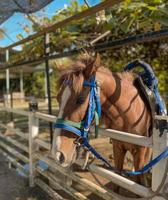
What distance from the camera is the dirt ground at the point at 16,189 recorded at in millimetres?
3020

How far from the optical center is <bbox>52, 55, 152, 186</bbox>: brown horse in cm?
169

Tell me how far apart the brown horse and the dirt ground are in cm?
118

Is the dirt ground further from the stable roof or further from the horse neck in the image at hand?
the stable roof

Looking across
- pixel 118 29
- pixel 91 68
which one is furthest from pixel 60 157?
pixel 118 29

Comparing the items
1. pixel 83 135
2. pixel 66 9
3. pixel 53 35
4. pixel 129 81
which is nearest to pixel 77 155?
pixel 83 135

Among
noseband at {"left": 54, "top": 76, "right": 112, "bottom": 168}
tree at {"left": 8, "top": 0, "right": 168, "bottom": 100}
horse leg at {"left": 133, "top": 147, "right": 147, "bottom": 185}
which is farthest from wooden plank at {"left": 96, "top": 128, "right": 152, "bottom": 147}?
tree at {"left": 8, "top": 0, "right": 168, "bottom": 100}

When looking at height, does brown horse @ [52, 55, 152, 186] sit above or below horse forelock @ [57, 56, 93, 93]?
below

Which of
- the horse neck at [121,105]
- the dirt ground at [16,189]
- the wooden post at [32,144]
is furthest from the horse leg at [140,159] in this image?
the wooden post at [32,144]

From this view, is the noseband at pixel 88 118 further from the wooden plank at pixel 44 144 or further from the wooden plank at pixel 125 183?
the wooden plank at pixel 44 144

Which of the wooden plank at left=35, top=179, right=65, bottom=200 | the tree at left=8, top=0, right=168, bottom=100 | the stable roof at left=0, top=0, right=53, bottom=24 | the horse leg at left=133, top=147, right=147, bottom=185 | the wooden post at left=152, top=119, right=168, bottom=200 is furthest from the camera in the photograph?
the stable roof at left=0, top=0, right=53, bottom=24

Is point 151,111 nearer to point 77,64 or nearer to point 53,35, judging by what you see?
point 77,64

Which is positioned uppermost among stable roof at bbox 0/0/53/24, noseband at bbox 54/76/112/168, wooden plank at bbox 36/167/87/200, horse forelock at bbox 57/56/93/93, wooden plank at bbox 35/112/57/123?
stable roof at bbox 0/0/53/24

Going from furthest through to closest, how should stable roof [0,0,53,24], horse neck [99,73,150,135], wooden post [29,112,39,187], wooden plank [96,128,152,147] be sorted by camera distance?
wooden post [29,112,39,187], stable roof [0,0,53,24], horse neck [99,73,150,135], wooden plank [96,128,152,147]

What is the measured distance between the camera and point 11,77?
2233cm
